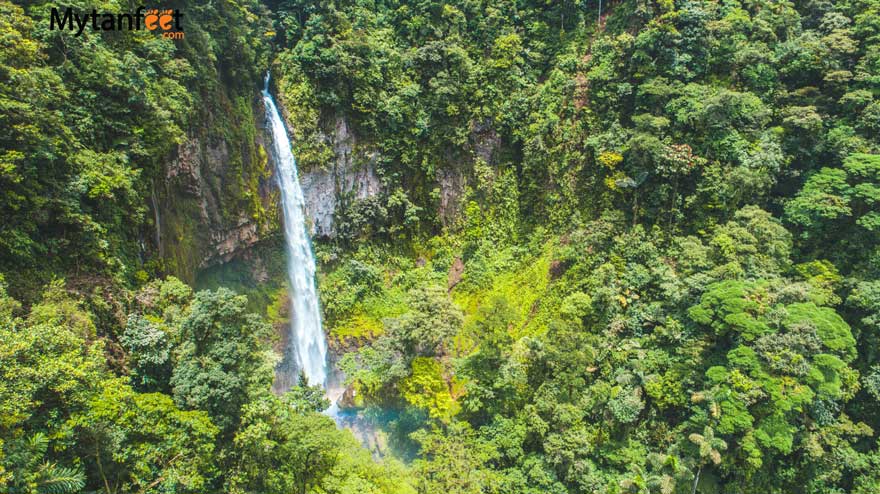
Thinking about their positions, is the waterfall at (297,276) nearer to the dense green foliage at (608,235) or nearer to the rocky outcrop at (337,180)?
the rocky outcrop at (337,180)

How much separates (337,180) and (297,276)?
5.48 m

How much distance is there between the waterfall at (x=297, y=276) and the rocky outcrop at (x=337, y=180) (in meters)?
0.57

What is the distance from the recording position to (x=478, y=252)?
27.1 meters

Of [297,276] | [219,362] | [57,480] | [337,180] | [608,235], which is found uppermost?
[337,180]

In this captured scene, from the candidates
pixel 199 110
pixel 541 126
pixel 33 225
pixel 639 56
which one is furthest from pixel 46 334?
pixel 639 56

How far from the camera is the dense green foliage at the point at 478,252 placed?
39.2 ft

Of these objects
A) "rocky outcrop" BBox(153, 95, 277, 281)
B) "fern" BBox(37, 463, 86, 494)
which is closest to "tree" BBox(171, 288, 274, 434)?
"fern" BBox(37, 463, 86, 494)

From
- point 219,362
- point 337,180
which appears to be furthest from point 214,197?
point 219,362

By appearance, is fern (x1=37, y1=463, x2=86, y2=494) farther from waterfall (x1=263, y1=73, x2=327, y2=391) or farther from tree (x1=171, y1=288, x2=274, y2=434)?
waterfall (x1=263, y1=73, x2=327, y2=391)

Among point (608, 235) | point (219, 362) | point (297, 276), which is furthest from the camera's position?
point (297, 276)

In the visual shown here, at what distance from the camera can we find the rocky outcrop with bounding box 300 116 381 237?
83.9 feet

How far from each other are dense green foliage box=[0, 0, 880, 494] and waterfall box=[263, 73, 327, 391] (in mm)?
813

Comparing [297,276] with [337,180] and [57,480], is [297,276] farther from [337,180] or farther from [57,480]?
[57,480]

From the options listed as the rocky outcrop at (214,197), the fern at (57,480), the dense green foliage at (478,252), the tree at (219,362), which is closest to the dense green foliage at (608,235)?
the dense green foliage at (478,252)
